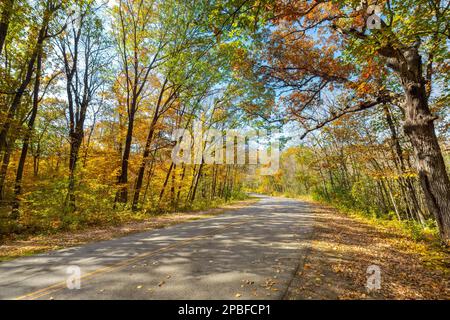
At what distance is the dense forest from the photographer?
5.59 metres

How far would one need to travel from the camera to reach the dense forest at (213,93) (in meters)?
5.59

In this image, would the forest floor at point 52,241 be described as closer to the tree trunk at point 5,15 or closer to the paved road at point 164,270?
the paved road at point 164,270

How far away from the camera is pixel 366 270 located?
177 inches

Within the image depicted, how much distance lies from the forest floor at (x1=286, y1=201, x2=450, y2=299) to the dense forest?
108cm

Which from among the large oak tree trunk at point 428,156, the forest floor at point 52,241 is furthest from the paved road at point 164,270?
the large oak tree trunk at point 428,156

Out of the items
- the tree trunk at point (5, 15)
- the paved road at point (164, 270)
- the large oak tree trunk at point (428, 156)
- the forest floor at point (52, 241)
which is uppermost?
the tree trunk at point (5, 15)

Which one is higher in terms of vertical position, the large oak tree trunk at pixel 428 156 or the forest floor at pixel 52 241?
the large oak tree trunk at pixel 428 156

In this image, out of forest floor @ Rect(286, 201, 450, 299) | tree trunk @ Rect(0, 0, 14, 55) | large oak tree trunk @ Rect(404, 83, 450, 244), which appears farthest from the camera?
tree trunk @ Rect(0, 0, 14, 55)

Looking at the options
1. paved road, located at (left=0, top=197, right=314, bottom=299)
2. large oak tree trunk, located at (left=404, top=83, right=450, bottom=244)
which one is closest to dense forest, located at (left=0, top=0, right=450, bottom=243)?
large oak tree trunk, located at (left=404, top=83, right=450, bottom=244)

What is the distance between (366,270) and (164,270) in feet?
14.1

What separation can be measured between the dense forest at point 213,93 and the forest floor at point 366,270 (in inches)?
42.6

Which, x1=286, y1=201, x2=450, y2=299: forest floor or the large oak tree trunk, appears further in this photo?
the large oak tree trunk

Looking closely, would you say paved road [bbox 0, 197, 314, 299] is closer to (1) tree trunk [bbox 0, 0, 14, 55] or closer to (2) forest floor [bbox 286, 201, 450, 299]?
(2) forest floor [bbox 286, 201, 450, 299]
